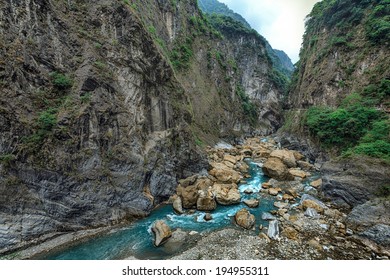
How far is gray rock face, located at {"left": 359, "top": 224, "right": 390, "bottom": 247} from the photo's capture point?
31.1ft

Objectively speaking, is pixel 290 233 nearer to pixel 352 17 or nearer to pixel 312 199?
pixel 312 199

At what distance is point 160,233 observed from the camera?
10414mm

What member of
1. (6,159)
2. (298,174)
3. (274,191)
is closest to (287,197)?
(274,191)

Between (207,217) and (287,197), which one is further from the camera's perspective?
(287,197)

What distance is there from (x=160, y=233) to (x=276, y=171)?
12.9m

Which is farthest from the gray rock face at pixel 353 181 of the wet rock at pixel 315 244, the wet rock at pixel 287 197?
the wet rock at pixel 315 244

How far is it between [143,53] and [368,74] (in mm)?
23502

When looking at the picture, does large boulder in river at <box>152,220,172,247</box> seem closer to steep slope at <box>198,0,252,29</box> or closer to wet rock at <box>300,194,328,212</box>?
wet rock at <box>300,194,328,212</box>

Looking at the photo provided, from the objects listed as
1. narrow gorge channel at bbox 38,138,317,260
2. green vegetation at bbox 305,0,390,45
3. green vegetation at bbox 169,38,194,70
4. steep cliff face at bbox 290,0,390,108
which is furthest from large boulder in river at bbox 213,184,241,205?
green vegetation at bbox 305,0,390,45

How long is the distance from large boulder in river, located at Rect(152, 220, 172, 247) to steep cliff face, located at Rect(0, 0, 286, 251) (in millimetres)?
2125

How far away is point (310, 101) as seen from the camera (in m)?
30.0

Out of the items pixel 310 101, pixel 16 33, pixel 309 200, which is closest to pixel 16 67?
pixel 16 33

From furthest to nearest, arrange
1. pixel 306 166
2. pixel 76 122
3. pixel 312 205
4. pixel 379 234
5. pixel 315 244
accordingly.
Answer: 1. pixel 306 166
2. pixel 312 205
3. pixel 76 122
4. pixel 379 234
5. pixel 315 244
